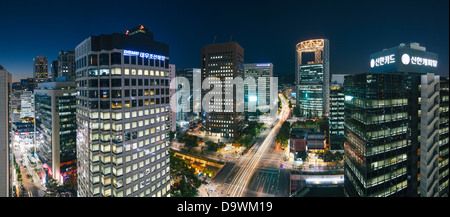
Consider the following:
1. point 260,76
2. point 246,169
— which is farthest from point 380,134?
point 260,76

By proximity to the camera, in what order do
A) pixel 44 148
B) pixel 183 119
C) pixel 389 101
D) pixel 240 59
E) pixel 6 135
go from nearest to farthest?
pixel 389 101, pixel 6 135, pixel 44 148, pixel 240 59, pixel 183 119

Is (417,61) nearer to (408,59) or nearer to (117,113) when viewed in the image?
(408,59)

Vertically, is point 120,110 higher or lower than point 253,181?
higher

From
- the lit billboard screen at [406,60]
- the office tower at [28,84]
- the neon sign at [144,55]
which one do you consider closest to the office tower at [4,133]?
the neon sign at [144,55]

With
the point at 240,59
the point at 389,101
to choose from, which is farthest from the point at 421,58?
the point at 240,59

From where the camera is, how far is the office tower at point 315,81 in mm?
135625

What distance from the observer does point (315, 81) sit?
→ 14150 centimetres

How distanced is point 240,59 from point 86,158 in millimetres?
73477

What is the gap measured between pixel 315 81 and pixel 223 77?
75098 millimetres

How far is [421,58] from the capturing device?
1357 inches

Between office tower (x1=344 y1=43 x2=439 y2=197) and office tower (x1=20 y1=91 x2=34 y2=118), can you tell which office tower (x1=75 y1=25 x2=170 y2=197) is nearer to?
office tower (x1=344 y1=43 x2=439 y2=197)

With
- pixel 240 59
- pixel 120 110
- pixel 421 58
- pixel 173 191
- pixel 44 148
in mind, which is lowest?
pixel 173 191

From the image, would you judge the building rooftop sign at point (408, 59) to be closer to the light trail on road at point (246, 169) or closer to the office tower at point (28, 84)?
the light trail on road at point (246, 169)
